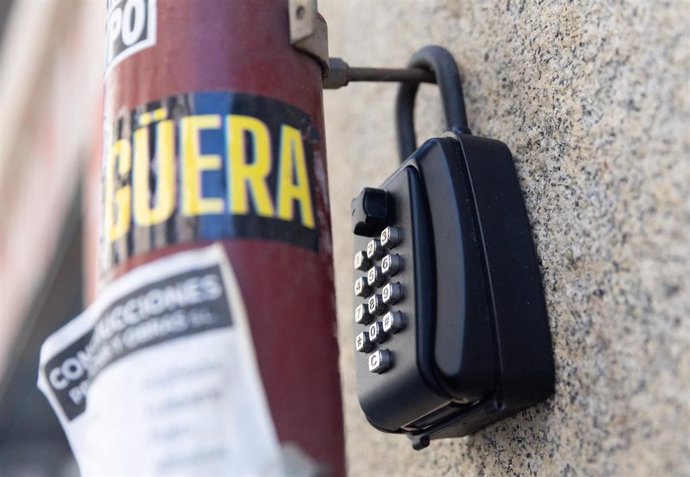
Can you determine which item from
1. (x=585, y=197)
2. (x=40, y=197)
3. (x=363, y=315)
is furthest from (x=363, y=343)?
(x=40, y=197)

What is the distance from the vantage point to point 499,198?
2.23 feet

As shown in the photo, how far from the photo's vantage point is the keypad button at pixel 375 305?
27.8 inches

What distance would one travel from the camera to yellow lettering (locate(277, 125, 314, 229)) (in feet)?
1.80

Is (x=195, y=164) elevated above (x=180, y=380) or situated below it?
above

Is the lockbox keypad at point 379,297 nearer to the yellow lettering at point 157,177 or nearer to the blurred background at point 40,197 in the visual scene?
the yellow lettering at point 157,177

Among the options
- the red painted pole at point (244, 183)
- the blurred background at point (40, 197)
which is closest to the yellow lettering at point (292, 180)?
the red painted pole at point (244, 183)

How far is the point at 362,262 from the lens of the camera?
2.45ft

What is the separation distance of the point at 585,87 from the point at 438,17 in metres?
0.32

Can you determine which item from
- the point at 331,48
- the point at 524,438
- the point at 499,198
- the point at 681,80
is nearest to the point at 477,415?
the point at 524,438

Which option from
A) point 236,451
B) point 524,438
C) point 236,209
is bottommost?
point 524,438

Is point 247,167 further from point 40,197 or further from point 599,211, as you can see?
point 40,197

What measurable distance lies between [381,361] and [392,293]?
53mm

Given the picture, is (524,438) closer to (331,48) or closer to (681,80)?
(681,80)

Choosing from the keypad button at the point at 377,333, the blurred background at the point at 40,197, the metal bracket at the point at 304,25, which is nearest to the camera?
the metal bracket at the point at 304,25
